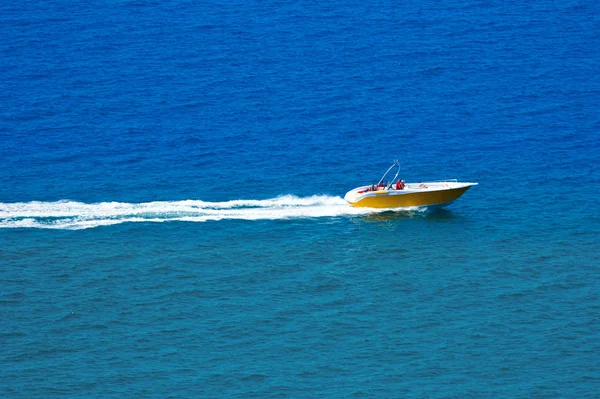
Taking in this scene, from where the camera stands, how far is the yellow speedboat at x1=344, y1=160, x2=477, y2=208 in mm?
82875

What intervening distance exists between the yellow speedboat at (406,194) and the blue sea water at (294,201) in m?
1.08

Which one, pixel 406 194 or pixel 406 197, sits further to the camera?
pixel 406 197

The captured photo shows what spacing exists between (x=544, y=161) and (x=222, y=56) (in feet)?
134

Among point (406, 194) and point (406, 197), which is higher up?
point (406, 194)

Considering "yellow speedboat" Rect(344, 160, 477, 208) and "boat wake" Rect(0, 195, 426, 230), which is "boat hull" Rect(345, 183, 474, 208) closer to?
"yellow speedboat" Rect(344, 160, 477, 208)

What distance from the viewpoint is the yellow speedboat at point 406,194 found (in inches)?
3263

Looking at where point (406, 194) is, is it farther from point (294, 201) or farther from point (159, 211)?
point (159, 211)

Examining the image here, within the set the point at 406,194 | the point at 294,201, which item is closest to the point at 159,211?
the point at 294,201

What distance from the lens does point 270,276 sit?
7231cm

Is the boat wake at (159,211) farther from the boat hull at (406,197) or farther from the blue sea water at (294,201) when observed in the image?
the boat hull at (406,197)

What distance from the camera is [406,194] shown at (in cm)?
8294

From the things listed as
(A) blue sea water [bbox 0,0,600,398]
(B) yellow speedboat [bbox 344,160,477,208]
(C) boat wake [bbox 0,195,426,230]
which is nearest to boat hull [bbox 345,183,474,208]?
(B) yellow speedboat [bbox 344,160,477,208]

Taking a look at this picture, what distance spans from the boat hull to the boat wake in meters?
0.67

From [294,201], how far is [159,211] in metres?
11.2
